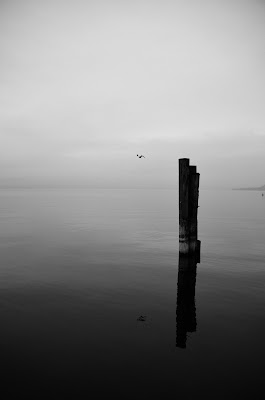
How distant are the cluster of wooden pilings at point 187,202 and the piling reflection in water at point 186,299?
0.86m

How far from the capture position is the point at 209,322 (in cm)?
954

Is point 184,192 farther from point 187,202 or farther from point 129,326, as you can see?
point 129,326

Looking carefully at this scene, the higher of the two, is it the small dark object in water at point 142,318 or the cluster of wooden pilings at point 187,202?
the cluster of wooden pilings at point 187,202

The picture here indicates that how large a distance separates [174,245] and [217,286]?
412 inches

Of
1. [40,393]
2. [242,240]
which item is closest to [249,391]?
[40,393]

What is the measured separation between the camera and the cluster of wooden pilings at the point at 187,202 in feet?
45.9

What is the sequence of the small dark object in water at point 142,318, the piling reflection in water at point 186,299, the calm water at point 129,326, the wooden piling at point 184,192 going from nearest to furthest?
the calm water at point 129,326 < the piling reflection in water at point 186,299 < the small dark object in water at point 142,318 < the wooden piling at point 184,192

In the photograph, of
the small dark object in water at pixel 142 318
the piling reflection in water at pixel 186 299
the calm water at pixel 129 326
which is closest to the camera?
the calm water at pixel 129 326

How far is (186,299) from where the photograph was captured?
11.8m

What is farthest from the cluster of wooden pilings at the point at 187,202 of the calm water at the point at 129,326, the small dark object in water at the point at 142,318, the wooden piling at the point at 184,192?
the small dark object in water at the point at 142,318

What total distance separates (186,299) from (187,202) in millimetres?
4579

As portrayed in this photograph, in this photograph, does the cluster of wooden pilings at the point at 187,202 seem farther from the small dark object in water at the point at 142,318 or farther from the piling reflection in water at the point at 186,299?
the small dark object in water at the point at 142,318

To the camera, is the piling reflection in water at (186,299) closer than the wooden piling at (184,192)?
Yes

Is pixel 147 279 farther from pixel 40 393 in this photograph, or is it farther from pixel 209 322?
pixel 40 393
